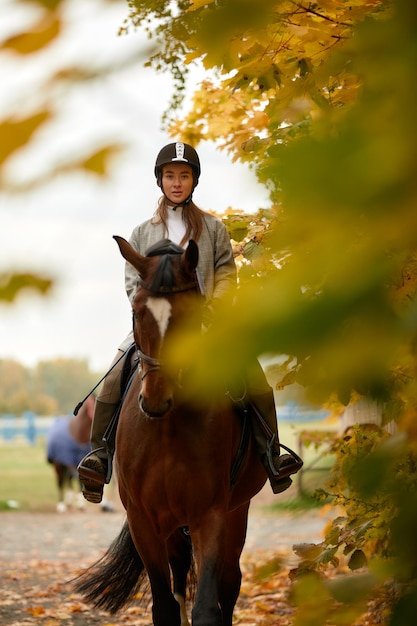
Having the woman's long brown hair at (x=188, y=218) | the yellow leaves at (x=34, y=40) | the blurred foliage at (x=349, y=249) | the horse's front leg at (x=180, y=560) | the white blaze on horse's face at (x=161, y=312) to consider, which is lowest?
the blurred foliage at (x=349, y=249)

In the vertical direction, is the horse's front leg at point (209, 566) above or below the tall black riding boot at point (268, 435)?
below

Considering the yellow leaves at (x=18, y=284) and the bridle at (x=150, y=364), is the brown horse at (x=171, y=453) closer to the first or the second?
the bridle at (x=150, y=364)

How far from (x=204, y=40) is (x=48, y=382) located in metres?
61.6

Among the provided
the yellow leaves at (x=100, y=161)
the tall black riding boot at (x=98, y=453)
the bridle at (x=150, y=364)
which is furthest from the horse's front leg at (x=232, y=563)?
the yellow leaves at (x=100, y=161)

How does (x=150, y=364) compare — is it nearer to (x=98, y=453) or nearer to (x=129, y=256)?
(x=129, y=256)

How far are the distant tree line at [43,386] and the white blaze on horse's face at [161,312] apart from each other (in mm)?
54540

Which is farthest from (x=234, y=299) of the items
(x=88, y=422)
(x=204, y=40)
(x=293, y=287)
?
(x=88, y=422)

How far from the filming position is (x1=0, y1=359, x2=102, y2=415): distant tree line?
59.1 meters

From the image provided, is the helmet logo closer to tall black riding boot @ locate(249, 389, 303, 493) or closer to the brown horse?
the brown horse

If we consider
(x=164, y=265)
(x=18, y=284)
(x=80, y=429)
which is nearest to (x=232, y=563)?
(x=164, y=265)

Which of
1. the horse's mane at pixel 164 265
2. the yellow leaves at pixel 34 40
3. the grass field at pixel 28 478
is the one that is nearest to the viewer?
the yellow leaves at pixel 34 40

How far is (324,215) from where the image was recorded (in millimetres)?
910

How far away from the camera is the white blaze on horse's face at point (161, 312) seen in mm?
4020

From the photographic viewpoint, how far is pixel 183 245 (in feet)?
16.4
